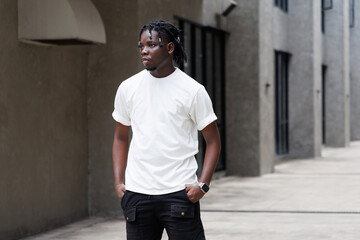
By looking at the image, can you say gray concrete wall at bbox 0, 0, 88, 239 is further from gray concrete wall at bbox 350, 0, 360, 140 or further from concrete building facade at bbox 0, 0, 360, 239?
gray concrete wall at bbox 350, 0, 360, 140

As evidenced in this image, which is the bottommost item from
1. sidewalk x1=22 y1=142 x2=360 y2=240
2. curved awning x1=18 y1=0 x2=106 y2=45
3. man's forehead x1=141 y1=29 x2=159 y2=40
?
sidewalk x1=22 y1=142 x2=360 y2=240

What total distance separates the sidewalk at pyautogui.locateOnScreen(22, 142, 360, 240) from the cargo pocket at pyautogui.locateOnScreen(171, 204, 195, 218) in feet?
16.2

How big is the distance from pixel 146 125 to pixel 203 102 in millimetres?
316

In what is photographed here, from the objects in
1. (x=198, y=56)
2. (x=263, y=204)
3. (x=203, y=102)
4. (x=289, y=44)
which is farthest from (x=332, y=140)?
(x=203, y=102)

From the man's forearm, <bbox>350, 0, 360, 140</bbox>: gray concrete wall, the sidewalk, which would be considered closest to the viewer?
the man's forearm

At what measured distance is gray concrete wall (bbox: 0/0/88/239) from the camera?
8.05 m

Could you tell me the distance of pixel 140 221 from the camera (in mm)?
3592

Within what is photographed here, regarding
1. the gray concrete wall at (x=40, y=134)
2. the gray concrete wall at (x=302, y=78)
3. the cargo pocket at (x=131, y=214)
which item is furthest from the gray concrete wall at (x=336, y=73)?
the cargo pocket at (x=131, y=214)

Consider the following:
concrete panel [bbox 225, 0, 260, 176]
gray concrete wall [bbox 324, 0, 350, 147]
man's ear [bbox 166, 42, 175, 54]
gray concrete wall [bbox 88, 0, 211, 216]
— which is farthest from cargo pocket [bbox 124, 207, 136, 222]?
gray concrete wall [bbox 324, 0, 350, 147]

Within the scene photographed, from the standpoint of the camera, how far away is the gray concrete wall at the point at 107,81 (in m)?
10.2

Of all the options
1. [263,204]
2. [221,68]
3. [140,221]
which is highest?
[221,68]

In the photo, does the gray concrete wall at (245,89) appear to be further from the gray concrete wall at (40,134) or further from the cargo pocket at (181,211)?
the cargo pocket at (181,211)

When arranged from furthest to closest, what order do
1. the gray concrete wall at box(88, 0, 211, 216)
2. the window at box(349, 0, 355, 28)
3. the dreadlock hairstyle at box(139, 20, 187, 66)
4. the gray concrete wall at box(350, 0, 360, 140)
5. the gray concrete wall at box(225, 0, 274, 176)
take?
the gray concrete wall at box(350, 0, 360, 140), the window at box(349, 0, 355, 28), the gray concrete wall at box(225, 0, 274, 176), the gray concrete wall at box(88, 0, 211, 216), the dreadlock hairstyle at box(139, 20, 187, 66)

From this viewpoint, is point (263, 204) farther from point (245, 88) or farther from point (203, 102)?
point (203, 102)
